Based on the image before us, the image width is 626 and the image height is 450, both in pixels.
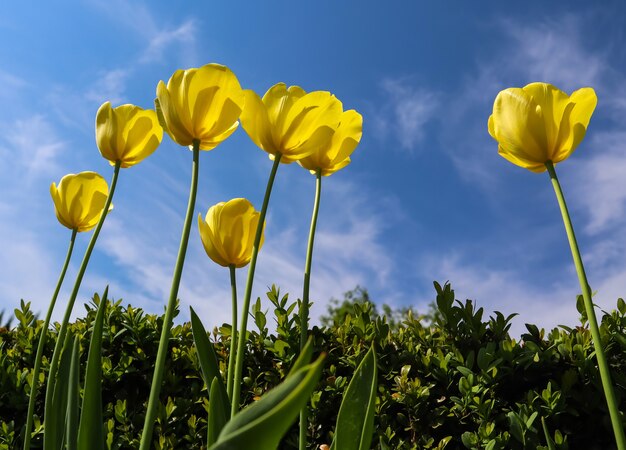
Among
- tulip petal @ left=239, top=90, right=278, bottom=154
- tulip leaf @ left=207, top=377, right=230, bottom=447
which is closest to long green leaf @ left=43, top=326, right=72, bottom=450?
tulip leaf @ left=207, top=377, right=230, bottom=447

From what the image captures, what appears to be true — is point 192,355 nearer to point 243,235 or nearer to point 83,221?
point 83,221

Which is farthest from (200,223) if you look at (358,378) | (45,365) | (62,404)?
(45,365)

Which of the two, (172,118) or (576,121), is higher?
(576,121)

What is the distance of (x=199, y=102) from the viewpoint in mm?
1581

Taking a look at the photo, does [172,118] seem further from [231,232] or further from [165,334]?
[165,334]

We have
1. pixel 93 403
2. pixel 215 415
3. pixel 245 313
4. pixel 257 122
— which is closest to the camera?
pixel 215 415

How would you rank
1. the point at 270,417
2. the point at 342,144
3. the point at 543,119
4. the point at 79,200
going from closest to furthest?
the point at 270,417, the point at 543,119, the point at 342,144, the point at 79,200

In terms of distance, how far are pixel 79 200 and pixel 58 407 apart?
100 centimetres

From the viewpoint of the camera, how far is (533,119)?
186 cm

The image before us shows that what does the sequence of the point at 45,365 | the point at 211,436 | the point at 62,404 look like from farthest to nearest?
1. the point at 45,365
2. the point at 62,404
3. the point at 211,436

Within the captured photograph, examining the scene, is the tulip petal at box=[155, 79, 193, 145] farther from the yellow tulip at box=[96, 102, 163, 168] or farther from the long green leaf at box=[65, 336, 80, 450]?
the long green leaf at box=[65, 336, 80, 450]

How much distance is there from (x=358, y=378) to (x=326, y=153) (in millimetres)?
871

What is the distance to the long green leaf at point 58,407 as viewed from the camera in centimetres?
170

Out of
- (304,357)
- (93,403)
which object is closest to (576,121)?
(304,357)
